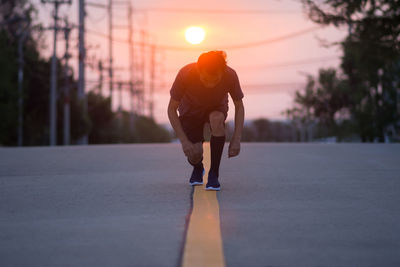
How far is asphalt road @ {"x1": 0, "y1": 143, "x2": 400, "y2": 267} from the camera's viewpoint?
3.60 metres

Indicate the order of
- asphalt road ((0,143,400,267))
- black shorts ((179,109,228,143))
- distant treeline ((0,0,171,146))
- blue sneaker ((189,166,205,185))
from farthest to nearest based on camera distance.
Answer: distant treeline ((0,0,171,146)) < blue sneaker ((189,166,205,185)) < black shorts ((179,109,228,143)) < asphalt road ((0,143,400,267))

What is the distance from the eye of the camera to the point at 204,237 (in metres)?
4.04

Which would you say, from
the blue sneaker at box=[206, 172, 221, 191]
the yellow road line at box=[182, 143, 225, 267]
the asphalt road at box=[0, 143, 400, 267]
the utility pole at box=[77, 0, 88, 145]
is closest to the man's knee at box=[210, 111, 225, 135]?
the blue sneaker at box=[206, 172, 221, 191]

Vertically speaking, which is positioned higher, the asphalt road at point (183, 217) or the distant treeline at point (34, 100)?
the distant treeline at point (34, 100)

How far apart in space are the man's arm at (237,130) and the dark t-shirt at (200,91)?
12cm

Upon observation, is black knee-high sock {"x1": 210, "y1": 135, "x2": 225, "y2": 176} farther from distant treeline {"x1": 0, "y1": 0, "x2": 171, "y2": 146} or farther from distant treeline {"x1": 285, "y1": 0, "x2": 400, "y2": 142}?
distant treeline {"x1": 0, "y1": 0, "x2": 171, "y2": 146}

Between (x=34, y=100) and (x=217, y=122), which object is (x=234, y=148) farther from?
(x=34, y=100)

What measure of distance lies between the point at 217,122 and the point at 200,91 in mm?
362

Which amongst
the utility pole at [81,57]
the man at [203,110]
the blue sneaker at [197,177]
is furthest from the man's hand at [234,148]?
the utility pole at [81,57]

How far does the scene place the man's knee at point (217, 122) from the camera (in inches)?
252

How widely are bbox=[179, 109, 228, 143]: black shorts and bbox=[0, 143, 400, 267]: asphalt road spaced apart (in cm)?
57

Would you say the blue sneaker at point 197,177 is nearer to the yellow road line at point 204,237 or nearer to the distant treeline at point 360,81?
the yellow road line at point 204,237

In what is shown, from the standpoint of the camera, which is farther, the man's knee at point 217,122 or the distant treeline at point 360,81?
the distant treeline at point 360,81

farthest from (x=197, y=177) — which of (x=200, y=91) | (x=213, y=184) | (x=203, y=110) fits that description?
(x=200, y=91)
